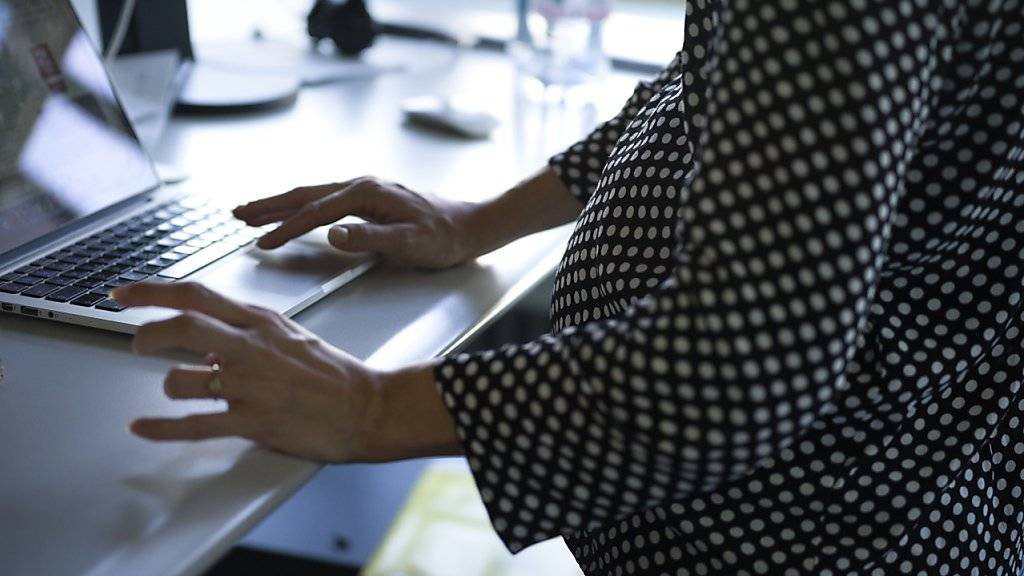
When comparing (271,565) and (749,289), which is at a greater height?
(749,289)

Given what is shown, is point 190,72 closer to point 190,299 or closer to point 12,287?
point 12,287

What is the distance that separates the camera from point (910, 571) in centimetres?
73

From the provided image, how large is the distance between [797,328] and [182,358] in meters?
0.42

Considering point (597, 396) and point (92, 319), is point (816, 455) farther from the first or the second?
point (92, 319)

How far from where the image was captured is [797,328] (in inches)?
22.0

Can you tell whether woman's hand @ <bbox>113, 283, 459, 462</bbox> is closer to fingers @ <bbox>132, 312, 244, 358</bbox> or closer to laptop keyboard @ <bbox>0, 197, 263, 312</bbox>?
fingers @ <bbox>132, 312, 244, 358</bbox>

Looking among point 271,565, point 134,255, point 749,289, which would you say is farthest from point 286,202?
point 271,565

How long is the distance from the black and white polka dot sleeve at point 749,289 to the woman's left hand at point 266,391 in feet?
0.26

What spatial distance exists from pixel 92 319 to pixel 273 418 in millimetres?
207

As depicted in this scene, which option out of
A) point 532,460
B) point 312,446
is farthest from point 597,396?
point 312,446

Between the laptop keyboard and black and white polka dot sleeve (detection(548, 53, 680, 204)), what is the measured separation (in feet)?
0.96

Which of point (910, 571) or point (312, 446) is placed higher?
point (312, 446)

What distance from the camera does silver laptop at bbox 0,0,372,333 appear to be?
81cm

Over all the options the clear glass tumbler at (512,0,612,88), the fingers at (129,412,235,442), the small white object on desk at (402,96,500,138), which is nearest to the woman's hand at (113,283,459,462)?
the fingers at (129,412,235,442)
